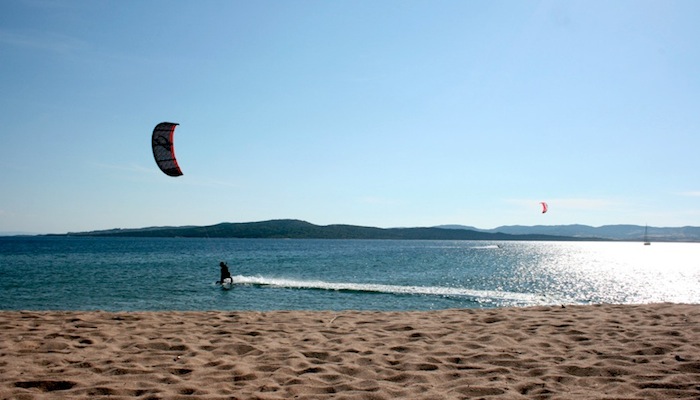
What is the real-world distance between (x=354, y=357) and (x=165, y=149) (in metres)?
8.69

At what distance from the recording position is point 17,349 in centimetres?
659

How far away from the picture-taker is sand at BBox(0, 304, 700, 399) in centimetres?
484

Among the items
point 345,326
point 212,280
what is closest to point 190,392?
point 345,326

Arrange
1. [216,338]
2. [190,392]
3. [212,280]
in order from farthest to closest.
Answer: [212,280]
[216,338]
[190,392]

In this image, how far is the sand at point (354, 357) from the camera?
4.84 meters

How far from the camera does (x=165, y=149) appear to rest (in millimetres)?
12492

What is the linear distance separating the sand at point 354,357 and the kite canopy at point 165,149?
14.3 ft

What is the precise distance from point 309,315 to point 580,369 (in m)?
5.86

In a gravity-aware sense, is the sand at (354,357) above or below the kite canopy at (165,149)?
below

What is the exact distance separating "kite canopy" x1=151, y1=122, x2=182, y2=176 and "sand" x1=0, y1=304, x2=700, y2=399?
4362 mm

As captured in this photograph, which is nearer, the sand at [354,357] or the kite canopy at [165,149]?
the sand at [354,357]

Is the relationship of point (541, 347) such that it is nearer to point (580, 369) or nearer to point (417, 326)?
point (580, 369)

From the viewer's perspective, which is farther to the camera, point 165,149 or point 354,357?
point 165,149

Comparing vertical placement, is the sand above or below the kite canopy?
below
